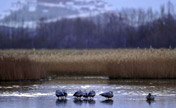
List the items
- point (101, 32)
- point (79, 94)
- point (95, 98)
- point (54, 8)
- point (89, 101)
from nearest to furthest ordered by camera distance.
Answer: point (89, 101) → point (79, 94) → point (95, 98) → point (101, 32) → point (54, 8)

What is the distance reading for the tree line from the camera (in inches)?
2450

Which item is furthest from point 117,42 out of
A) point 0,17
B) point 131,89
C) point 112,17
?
point 131,89

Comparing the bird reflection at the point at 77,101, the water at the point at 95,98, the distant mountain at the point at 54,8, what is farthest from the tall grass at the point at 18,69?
the distant mountain at the point at 54,8

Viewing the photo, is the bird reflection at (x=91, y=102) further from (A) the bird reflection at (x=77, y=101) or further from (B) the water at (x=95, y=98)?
(A) the bird reflection at (x=77, y=101)

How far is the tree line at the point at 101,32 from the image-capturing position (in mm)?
62219

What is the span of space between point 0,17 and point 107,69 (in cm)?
6358

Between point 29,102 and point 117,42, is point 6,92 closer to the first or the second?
point 29,102

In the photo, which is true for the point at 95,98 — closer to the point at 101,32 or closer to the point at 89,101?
the point at 89,101

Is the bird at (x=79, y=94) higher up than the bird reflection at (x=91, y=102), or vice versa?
the bird at (x=79, y=94)

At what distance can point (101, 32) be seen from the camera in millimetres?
72875

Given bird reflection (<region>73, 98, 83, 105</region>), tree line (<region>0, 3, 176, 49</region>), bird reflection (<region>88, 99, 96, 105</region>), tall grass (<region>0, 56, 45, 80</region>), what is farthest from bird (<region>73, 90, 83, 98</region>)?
tree line (<region>0, 3, 176, 49</region>)

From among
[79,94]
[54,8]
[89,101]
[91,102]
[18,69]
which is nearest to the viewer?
[91,102]

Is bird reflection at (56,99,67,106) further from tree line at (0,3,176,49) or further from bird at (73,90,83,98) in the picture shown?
tree line at (0,3,176,49)

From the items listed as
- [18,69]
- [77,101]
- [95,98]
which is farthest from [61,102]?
[18,69]
